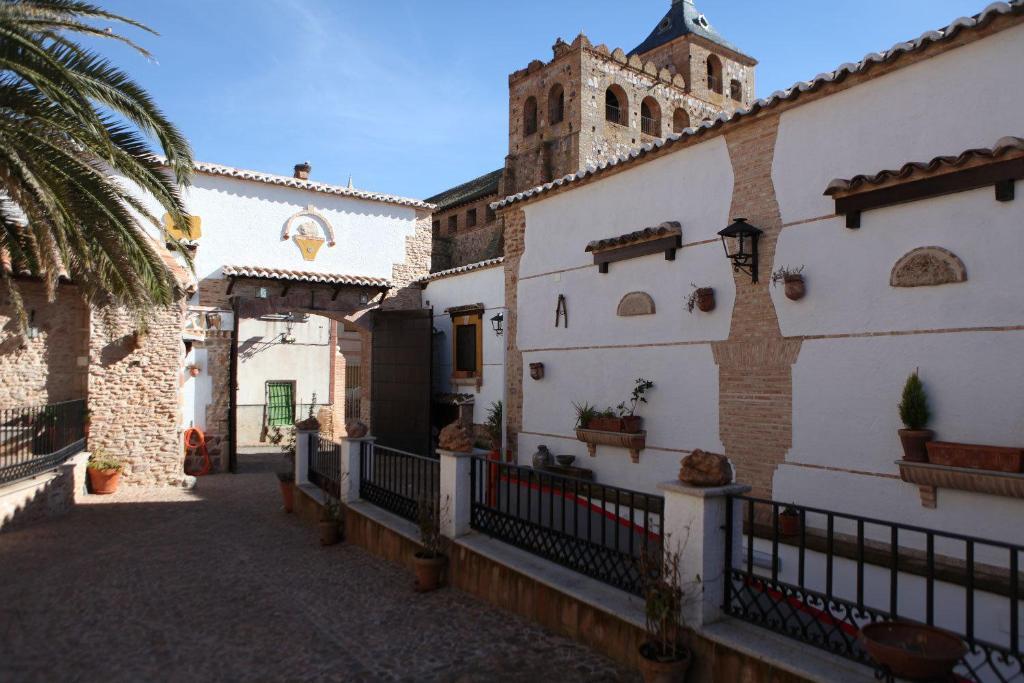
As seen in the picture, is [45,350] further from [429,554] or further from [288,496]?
[429,554]

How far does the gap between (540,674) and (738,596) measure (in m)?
1.36

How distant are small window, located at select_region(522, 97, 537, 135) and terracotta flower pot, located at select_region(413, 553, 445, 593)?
91.7 ft

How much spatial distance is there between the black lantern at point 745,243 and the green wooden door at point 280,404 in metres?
17.7

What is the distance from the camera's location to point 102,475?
11.5 m

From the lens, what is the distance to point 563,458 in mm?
9320

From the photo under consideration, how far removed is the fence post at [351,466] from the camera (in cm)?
864

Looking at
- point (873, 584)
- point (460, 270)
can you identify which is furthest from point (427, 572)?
point (460, 270)

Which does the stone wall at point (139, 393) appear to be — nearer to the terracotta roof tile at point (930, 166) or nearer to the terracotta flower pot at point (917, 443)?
the terracotta roof tile at point (930, 166)

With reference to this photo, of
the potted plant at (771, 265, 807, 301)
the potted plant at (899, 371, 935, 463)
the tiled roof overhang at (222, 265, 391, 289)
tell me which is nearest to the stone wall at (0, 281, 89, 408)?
the tiled roof overhang at (222, 265, 391, 289)

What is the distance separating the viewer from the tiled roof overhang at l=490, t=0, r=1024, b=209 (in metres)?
5.21

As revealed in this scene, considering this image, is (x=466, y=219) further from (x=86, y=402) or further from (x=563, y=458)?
(x=563, y=458)

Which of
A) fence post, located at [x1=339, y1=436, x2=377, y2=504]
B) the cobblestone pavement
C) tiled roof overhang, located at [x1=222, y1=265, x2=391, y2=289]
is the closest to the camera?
the cobblestone pavement

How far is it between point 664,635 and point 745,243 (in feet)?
14.2

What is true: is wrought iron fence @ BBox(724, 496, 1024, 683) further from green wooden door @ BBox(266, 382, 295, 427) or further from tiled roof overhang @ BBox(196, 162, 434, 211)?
green wooden door @ BBox(266, 382, 295, 427)
